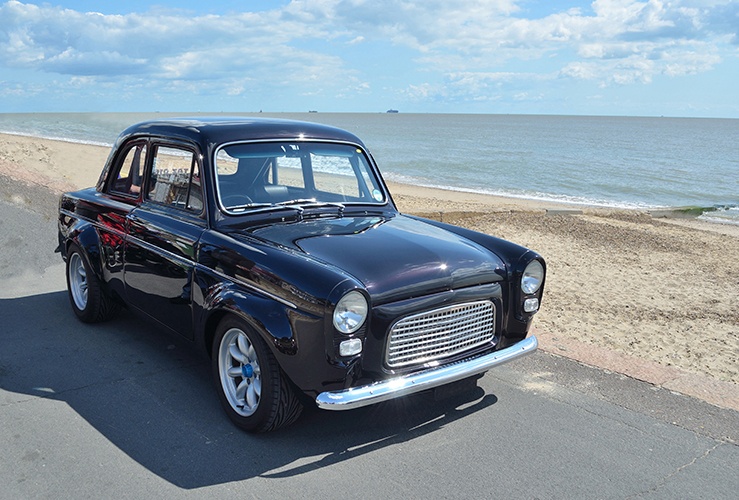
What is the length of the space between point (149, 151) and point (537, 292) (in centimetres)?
309

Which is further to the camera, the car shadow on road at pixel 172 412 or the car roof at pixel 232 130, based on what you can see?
the car roof at pixel 232 130

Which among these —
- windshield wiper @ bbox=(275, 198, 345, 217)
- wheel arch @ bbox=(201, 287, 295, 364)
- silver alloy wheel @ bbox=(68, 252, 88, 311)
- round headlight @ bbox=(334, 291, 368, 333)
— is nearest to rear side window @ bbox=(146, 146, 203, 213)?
windshield wiper @ bbox=(275, 198, 345, 217)

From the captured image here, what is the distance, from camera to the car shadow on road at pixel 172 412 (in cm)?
379

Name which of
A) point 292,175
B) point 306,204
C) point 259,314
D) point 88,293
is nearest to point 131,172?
point 88,293

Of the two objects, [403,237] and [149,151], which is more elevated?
[149,151]

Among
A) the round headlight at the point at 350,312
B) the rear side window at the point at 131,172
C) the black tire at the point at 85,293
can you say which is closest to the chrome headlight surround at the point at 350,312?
the round headlight at the point at 350,312

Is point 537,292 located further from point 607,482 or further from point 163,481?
point 163,481

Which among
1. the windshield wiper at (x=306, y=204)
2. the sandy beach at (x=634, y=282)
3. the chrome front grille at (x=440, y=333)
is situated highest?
the windshield wiper at (x=306, y=204)

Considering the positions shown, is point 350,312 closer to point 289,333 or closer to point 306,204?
point 289,333

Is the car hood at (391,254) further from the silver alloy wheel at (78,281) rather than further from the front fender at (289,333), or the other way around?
the silver alloy wheel at (78,281)

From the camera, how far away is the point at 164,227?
4855mm

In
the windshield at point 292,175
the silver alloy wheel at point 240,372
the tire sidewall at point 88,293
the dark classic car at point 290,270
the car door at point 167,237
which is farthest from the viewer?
the tire sidewall at point 88,293

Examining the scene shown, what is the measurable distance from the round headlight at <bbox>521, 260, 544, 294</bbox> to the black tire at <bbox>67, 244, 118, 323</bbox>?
3367 millimetres

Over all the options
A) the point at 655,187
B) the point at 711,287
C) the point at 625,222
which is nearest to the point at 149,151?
the point at 711,287
